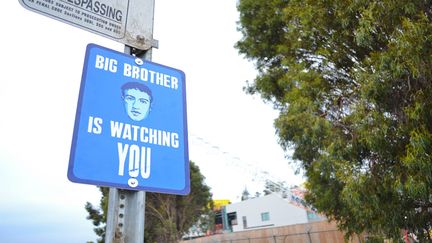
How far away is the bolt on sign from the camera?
160 cm

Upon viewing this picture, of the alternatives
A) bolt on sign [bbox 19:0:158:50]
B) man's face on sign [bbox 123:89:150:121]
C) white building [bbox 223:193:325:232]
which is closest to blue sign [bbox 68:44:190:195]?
man's face on sign [bbox 123:89:150:121]

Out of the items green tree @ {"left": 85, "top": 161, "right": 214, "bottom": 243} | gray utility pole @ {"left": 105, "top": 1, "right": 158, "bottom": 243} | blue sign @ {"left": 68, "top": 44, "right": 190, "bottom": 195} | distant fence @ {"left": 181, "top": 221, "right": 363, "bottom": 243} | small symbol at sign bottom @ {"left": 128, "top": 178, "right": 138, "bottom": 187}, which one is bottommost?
gray utility pole @ {"left": 105, "top": 1, "right": 158, "bottom": 243}

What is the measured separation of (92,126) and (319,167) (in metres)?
5.83

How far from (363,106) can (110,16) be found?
4548 mm

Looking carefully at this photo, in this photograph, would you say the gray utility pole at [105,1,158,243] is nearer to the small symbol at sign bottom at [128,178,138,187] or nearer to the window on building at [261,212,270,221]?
the small symbol at sign bottom at [128,178,138,187]

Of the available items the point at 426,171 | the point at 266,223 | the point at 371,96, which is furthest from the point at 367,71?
the point at 266,223

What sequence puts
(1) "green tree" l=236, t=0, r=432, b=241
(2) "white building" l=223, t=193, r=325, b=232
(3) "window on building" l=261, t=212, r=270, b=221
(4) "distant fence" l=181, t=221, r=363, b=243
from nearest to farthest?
(1) "green tree" l=236, t=0, r=432, b=241 → (4) "distant fence" l=181, t=221, r=363, b=243 → (2) "white building" l=223, t=193, r=325, b=232 → (3) "window on building" l=261, t=212, r=270, b=221

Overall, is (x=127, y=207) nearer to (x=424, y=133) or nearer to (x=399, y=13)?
(x=424, y=133)

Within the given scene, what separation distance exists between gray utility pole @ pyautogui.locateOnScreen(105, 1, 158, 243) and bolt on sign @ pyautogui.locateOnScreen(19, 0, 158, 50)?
79 centimetres

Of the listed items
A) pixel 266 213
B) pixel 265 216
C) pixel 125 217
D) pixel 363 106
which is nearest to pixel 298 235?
pixel 363 106

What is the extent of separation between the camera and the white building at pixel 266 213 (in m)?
37.0

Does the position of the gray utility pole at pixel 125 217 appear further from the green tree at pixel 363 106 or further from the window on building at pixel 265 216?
the window on building at pixel 265 216

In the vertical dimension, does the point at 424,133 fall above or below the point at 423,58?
below

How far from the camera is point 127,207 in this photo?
4.81 feet
